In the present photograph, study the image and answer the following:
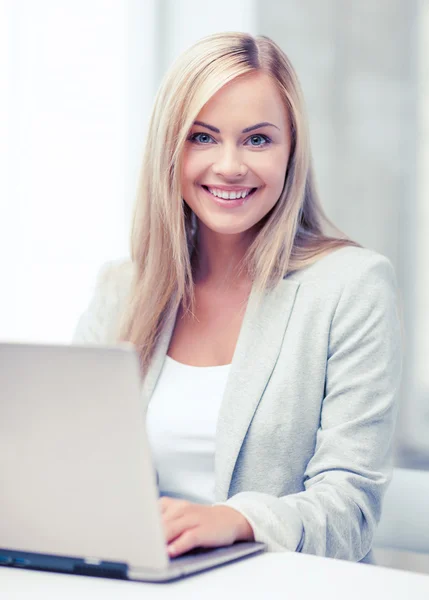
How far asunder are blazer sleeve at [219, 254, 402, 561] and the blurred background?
2.40ft

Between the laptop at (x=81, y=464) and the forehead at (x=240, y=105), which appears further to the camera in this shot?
the forehead at (x=240, y=105)

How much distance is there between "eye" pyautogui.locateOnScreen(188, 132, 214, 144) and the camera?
1740 millimetres

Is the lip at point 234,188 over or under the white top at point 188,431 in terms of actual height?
over

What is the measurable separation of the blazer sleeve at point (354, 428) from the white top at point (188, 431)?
0.21 metres

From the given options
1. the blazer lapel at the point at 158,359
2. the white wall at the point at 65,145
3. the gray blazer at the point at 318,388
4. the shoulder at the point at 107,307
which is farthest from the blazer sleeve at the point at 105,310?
the white wall at the point at 65,145

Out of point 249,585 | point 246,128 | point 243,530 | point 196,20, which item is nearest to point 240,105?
point 246,128

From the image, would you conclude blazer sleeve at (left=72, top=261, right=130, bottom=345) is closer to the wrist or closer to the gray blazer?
the gray blazer

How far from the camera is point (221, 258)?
6.21ft

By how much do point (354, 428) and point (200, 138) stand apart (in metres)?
0.69

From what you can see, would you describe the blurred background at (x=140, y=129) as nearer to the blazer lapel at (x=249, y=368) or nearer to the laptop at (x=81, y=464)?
the blazer lapel at (x=249, y=368)

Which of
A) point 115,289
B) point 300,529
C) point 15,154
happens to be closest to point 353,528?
point 300,529

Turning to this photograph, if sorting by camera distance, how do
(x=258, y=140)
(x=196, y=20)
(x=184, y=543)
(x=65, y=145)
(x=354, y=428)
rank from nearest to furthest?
(x=184, y=543), (x=354, y=428), (x=258, y=140), (x=196, y=20), (x=65, y=145)

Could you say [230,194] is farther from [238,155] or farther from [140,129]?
[140,129]

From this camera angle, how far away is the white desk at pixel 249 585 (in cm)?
87
